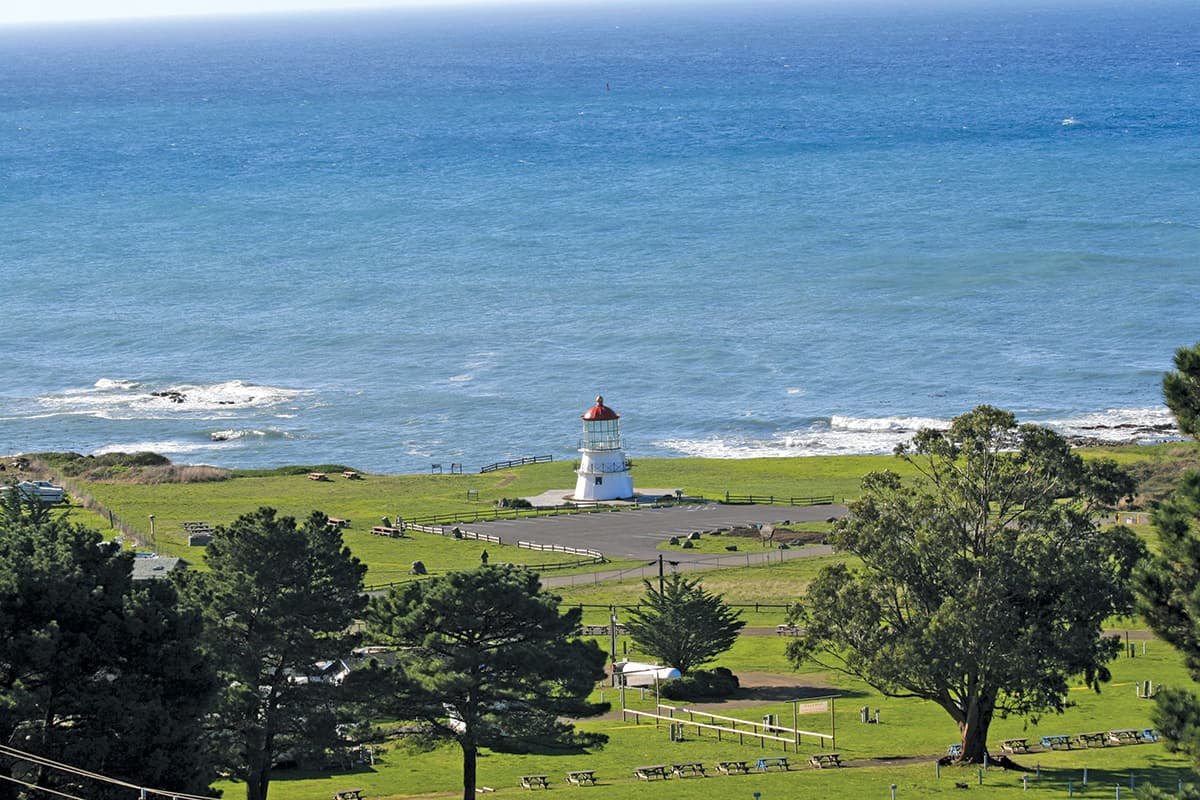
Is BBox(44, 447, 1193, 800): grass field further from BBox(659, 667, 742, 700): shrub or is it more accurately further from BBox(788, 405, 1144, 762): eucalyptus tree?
BBox(788, 405, 1144, 762): eucalyptus tree

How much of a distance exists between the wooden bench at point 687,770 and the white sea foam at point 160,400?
2970 inches

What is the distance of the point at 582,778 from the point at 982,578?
11.5 metres

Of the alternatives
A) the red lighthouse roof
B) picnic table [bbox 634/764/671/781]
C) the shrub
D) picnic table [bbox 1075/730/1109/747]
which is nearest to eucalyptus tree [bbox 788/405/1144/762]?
picnic table [bbox 1075/730/1109/747]

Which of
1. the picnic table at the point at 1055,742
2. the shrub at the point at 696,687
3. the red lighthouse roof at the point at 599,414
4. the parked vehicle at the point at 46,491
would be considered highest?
the red lighthouse roof at the point at 599,414

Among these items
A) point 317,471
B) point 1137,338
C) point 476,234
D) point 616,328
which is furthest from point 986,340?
point 476,234

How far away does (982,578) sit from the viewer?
→ 160 feet

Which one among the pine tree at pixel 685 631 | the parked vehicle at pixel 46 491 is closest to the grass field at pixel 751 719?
the pine tree at pixel 685 631

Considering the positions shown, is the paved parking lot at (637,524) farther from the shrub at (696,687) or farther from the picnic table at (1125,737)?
the picnic table at (1125,737)

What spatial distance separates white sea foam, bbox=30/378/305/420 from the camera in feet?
396

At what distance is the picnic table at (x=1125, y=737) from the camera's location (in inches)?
2031

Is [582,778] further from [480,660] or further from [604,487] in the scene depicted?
[604,487]

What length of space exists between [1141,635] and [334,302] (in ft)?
325

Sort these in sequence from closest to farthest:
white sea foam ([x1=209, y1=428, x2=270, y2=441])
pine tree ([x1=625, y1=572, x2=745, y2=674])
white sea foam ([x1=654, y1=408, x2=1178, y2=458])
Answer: pine tree ([x1=625, y1=572, x2=745, y2=674])
white sea foam ([x1=654, y1=408, x2=1178, y2=458])
white sea foam ([x1=209, y1=428, x2=270, y2=441])

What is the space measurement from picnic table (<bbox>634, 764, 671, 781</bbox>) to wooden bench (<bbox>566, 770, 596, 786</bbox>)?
3.94 ft
